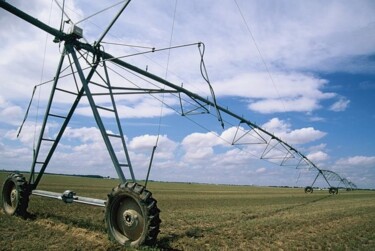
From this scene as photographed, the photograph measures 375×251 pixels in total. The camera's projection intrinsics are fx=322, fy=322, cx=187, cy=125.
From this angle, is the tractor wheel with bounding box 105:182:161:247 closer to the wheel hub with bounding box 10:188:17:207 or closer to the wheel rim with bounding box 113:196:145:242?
the wheel rim with bounding box 113:196:145:242

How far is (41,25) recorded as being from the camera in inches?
392

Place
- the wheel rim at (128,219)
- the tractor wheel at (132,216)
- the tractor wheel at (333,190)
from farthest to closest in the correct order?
1. the tractor wheel at (333,190)
2. the wheel rim at (128,219)
3. the tractor wheel at (132,216)

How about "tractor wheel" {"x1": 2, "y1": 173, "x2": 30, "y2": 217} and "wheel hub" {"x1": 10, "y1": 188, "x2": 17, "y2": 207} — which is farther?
"wheel hub" {"x1": 10, "y1": 188, "x2": 17, "y2": 207}

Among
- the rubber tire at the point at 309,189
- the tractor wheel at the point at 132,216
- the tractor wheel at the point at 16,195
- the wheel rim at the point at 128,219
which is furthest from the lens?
the rubber tire at the point at 309,189

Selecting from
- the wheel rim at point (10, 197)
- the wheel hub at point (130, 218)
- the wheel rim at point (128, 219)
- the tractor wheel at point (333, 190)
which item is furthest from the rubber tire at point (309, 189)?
the wheel hub at point (130, 218)

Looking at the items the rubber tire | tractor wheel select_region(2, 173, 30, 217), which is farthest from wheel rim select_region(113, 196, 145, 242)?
the rubber tire

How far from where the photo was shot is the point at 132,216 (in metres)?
8.13

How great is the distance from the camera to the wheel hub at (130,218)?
8.11m

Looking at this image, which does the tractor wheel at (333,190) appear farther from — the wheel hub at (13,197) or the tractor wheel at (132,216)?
the tractor wheel at (132,216)

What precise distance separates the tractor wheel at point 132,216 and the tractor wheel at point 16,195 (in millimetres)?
4721

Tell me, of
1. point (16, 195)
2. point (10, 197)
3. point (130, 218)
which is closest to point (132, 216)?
point (130, 218)

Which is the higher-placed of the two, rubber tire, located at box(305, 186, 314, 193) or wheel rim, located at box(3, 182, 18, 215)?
rubber tire, located at box(305, 186, 314, 193)

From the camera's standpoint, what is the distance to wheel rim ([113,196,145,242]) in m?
8.09

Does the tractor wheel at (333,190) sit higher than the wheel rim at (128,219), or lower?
higher
